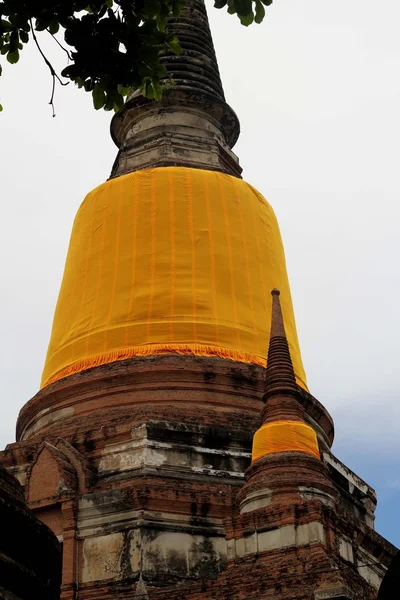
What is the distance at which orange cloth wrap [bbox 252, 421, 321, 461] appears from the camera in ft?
43.2

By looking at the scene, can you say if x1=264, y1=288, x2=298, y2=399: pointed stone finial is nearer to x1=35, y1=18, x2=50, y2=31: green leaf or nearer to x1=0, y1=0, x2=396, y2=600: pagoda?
x1=0, y1=0, x2=396, y2=600: pagoda

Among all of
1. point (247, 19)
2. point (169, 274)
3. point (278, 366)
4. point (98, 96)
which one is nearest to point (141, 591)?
point (278, 366)

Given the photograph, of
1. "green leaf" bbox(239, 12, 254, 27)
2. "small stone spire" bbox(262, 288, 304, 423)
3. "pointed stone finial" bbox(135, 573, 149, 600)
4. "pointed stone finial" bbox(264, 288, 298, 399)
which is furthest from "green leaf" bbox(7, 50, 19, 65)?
"pointed stone finial" bbox(264, 288, 298, 399)

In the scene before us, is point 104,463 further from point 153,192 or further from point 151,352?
point 153,192

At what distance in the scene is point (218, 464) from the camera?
1503 cm

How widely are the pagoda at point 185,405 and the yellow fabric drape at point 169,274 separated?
0.04m

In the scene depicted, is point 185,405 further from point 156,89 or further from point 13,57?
point 13,57

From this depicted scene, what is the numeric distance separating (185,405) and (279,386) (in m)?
2.54

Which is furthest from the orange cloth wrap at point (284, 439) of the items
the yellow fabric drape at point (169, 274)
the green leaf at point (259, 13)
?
the green leaf at point (259, 13)

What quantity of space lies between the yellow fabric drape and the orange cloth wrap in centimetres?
358

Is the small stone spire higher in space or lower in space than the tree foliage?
higher

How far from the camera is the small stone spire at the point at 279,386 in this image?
1365 centimetres

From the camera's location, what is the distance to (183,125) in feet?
68.5

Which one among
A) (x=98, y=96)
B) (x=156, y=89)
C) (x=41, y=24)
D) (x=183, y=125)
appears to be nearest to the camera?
(x=41, y=24)
